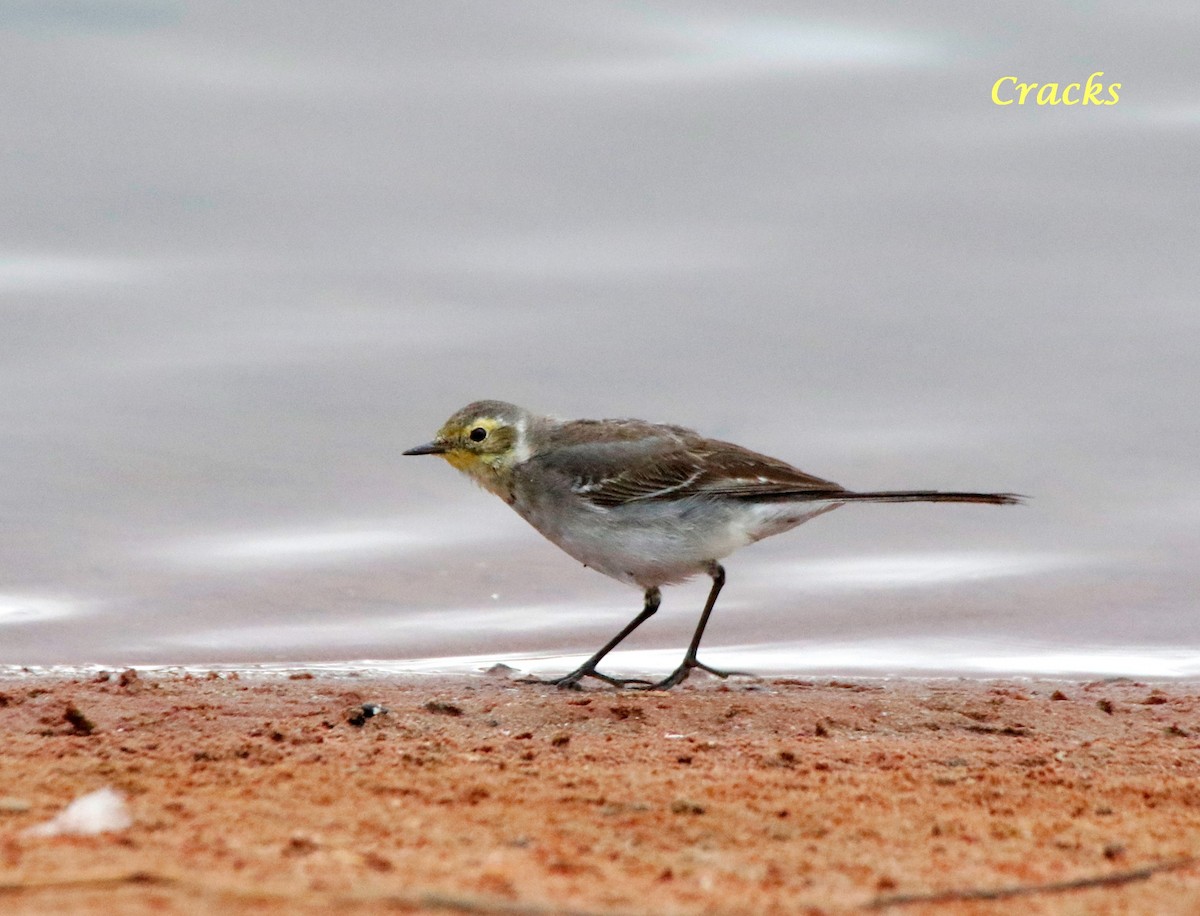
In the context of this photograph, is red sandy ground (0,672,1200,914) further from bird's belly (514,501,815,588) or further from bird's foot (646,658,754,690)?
bird's belly (514,501,815,588)

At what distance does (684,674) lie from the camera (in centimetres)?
815

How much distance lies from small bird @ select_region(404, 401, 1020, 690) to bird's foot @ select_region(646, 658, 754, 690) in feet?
0.04

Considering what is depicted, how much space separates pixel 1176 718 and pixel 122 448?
6607 millimetres

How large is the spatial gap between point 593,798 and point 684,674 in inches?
124

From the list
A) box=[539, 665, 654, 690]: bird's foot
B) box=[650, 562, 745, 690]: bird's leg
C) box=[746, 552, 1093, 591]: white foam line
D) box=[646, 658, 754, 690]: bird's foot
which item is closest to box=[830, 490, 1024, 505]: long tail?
box=[650, 562, 745, 690]: bird's leg

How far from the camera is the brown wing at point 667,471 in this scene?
843 cm

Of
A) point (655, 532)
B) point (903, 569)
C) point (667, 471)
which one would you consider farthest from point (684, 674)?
point (903, 569)

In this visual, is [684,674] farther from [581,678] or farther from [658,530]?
[658,530]

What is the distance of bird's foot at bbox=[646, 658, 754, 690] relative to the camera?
26.5 feet

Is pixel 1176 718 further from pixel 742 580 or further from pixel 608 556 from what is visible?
pixel 742 580

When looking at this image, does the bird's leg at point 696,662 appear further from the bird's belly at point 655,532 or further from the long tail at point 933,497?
the long tail at point 933,497

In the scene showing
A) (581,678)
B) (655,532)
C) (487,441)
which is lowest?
(581,678)

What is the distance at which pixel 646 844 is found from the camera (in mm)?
4535

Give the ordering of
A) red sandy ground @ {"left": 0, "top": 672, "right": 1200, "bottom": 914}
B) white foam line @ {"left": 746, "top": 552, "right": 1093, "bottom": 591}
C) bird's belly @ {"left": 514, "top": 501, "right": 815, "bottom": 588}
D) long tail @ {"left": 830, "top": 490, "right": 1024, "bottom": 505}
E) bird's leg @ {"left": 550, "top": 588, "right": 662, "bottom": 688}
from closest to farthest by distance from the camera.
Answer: red sandy ground @ {"left": 0, "top": 672, "right": 1200, "bottom": 914}, long tail @ {"left": 830, "top": 490, "right": 1024, "bottom": 505}, bird's leg @ {"left": 550, "top": 588, "right": 662, "bottom": 688}, bird's belly @ {"left": 514, "top": 501, "right": 815, "bottom": 588}, white foam line @ {"left": 746, "top": 552, "right": 1093, "bottom": 591}
